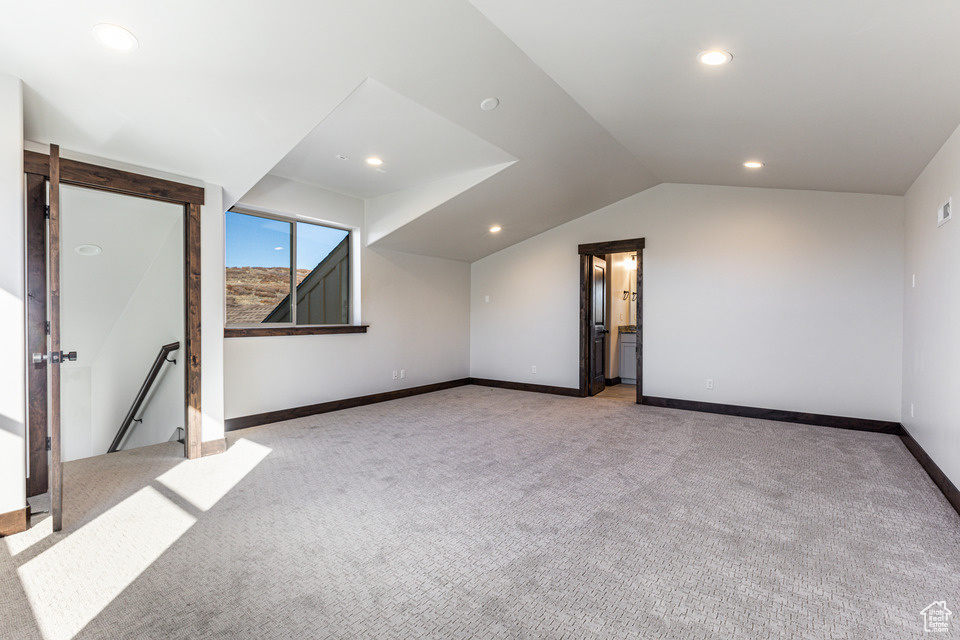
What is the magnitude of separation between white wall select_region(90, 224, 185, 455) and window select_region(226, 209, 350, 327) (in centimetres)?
58

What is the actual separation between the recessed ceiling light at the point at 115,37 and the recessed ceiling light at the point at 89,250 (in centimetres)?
277

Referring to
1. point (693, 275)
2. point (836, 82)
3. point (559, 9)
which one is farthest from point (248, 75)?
point (693, 275)

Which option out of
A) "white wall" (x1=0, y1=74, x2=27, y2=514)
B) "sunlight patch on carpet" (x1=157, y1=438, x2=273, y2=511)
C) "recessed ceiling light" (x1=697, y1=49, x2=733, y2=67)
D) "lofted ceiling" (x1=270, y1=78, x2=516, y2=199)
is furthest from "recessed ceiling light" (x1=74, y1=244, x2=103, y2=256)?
"recessed ceiling light" (x1=697, y1=49, x2=733, y2=67)

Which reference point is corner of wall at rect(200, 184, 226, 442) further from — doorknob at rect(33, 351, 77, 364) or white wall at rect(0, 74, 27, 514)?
white wall at rect(0, 74, 27, 514)

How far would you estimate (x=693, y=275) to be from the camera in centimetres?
565

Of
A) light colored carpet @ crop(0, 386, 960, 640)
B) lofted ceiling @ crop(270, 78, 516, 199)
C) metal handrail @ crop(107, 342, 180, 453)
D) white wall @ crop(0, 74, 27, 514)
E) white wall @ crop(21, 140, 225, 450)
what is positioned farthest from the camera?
metal handrail @ crop(107, 342, 180, 453)

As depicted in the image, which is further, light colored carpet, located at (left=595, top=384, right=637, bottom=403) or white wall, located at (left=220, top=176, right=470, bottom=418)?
light colored carpet, located at (left=595, top=384, right=637, bottom=403)

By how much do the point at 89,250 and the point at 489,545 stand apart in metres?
4.52

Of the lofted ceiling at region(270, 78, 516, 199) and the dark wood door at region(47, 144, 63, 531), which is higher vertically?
the lofted ceiling at region(270, 78, 516, 199)

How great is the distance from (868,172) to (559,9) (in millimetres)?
3315

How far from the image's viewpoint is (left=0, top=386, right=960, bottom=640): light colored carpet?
1802 millimetres

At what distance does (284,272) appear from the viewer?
5230 millimetres

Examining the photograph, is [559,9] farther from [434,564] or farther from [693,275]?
[693,275]

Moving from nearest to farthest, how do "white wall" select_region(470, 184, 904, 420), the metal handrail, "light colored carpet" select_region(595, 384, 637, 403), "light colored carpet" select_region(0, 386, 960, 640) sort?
1. "light colored carpet" select_region(0, 386, 960, 640)
2. the metal handrail
3. "white wall" select_region(470, 184, 904, 420)
4. "light colored carpet" select_region(595, 384, 637, 403)
